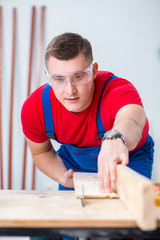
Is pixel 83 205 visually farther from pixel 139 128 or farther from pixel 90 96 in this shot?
pixel 90 96

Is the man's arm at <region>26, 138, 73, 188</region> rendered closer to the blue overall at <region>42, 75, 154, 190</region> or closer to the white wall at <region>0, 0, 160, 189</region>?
the blue overall at <region>42, 75, 154, 190</region>

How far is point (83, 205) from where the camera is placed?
937mm

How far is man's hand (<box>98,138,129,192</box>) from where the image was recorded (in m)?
1.04

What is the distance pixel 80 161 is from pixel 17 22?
A: 2.58 meters

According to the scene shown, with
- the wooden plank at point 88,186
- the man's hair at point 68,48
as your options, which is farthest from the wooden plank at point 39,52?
the wooden plank at point 88,186

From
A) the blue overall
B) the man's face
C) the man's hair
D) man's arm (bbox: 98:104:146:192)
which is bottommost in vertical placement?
the blue overall

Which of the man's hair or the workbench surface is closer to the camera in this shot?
the workbench surface

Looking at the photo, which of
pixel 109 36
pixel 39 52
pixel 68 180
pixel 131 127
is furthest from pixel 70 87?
pixel 109 36

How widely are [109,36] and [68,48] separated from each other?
2.43 meters

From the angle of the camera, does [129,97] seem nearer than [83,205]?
No

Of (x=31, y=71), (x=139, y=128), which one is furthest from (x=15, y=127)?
(x=139, y=128)

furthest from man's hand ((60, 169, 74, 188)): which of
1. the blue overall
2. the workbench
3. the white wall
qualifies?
the white wall

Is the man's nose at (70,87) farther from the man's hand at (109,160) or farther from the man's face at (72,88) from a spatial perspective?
the man's hand at (109,160)

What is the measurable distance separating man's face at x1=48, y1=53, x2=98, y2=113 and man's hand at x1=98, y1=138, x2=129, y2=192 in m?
0.54
